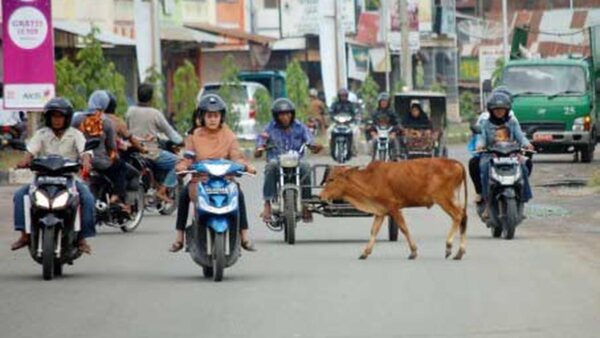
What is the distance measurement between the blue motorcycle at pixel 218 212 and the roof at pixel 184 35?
3790 cm

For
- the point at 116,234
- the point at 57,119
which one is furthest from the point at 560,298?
the point at 116,234

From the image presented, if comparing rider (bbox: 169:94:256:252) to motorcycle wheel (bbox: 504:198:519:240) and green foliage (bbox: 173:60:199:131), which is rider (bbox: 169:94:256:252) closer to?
motorcycle wheel (bbox: 504:198:519:240)

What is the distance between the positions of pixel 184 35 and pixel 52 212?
40.0 metres

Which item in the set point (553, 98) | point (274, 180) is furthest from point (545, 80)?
point (274, 180)

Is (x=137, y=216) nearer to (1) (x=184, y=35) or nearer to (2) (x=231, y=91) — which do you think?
(2) (x=231, y=91)

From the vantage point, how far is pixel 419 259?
1611cm

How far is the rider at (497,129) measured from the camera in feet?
62.2

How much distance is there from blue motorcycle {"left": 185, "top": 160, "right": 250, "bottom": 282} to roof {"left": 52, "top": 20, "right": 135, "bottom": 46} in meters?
29.9

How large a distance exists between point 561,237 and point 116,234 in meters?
5.24

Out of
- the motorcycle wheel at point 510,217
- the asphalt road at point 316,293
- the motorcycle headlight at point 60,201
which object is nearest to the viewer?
the asphalt road at point 316,293

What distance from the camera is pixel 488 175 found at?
62.3ft

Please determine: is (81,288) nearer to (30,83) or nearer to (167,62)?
(30,83)

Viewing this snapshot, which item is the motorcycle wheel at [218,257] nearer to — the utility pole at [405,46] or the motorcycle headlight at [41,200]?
the motorcycle headlight at [41,200]

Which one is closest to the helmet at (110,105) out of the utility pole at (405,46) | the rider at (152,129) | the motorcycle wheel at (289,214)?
the rider at (152,129)
